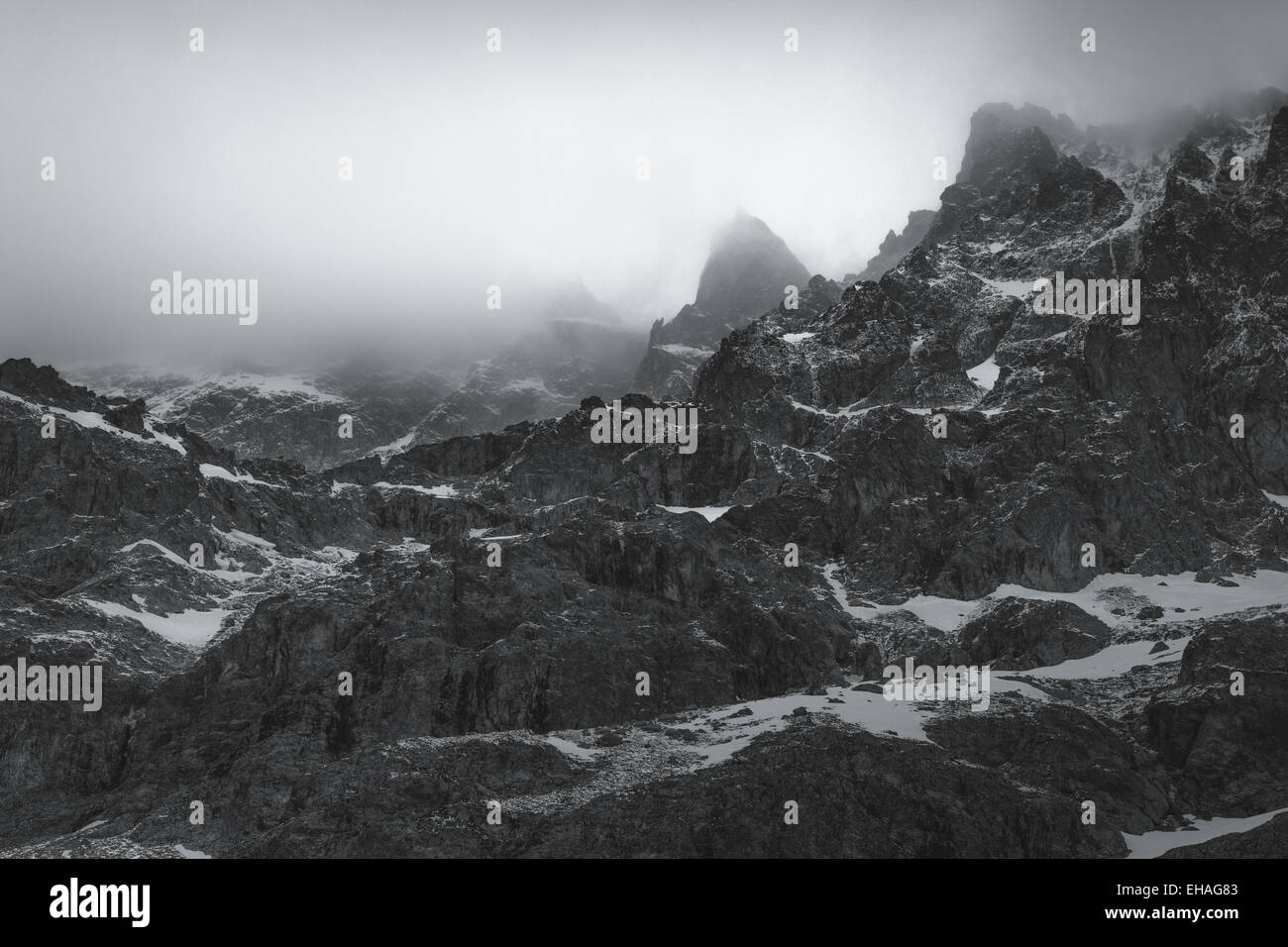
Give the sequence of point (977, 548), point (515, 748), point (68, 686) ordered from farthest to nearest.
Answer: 1. point (977, 548)
2. point (68, 686)
3. point (515, 748)

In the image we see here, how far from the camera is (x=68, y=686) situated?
12938cm

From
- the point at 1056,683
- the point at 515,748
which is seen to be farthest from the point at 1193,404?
the point at 515,748

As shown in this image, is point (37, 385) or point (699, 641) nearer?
point (699, 641)

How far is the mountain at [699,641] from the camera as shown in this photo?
10894 cm

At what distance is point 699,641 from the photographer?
141000mm

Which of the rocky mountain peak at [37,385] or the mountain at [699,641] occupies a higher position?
the rocky mountain peak at [37,385]

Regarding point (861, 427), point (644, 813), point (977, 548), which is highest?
point (861, 427)

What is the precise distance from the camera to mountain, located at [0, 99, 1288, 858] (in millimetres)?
108938

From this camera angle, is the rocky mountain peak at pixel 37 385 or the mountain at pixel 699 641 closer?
the mountain at pixel 699 641

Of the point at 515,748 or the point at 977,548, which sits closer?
the point at 515,748

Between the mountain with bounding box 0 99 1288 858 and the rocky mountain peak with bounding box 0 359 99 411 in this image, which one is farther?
the rocky mountain peak with bounding box 0 359 99 411
